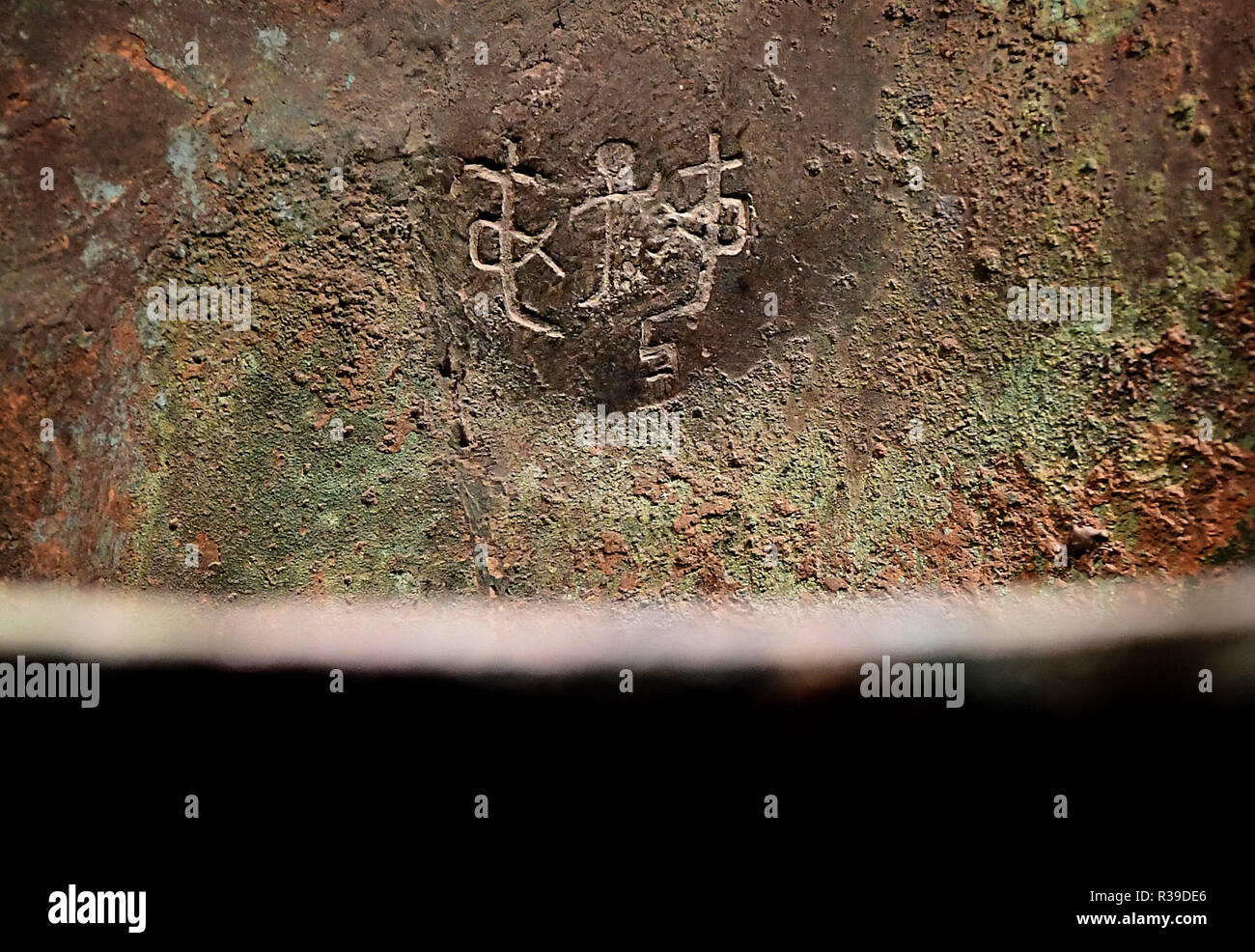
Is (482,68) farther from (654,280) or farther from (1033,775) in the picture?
(1033,775)

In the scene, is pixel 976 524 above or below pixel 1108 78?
below

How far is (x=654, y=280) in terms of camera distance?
6.72 ft

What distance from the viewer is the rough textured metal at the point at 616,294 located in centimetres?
194

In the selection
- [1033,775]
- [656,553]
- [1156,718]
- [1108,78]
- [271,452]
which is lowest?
[1033,775]

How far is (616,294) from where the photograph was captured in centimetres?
205

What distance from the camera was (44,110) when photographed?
202 centimetres

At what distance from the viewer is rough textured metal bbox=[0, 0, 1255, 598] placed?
1.94 m

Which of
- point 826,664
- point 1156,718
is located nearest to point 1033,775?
point 1156,718

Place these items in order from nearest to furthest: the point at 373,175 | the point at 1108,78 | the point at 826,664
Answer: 1. the point at 1108,78
2. the point at 373,175
3. the point at 826,664

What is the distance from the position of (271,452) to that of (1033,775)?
236 cm

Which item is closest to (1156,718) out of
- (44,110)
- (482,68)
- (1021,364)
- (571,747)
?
(1021,364)

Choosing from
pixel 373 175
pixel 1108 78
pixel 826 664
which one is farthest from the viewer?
pixel 826 664

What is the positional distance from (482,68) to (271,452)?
1172 mm

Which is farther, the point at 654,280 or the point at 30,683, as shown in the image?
the point at 30,683
